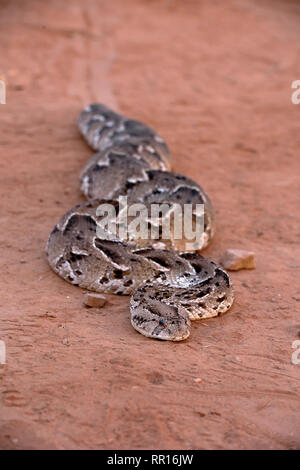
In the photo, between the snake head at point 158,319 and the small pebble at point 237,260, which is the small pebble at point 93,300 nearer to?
the snake head at point 158,319

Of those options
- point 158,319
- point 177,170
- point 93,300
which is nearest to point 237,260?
point 158,319

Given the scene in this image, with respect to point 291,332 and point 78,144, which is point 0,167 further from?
point 291,332

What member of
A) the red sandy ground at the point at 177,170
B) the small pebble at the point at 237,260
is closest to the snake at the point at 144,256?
the red sandy ground at the point at 177,170

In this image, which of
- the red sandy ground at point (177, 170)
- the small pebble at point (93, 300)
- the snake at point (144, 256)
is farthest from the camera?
the small pebble at point (93, 300)

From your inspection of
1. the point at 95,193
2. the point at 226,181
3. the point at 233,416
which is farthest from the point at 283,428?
the point at 226,181

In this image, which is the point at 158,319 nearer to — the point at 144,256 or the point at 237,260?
the point at 144,256

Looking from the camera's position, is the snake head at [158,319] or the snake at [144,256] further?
the snake at [144,256]

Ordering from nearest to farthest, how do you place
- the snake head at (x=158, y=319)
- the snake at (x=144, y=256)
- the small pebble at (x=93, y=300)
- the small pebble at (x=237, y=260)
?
1. the snake head at (x=158, y=319)
2. the snake at (x=144, y=256)
3. the small pebble at (x=93, y=300)
4. the small pebble at (x=237, y=260)
